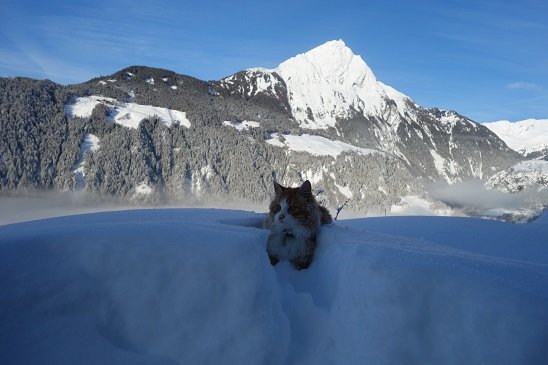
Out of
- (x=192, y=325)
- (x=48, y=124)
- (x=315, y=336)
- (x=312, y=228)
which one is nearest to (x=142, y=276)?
(x=192, y=325)

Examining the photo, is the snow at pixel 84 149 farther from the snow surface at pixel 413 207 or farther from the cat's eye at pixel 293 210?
the cat's eye at pixel 293 210

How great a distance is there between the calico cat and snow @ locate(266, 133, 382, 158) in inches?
6058

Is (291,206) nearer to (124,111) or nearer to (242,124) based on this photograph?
(124,111)

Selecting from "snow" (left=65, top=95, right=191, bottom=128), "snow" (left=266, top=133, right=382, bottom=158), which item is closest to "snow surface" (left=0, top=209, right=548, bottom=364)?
"snow" (left=65, top=95, right=191, bottom=128)

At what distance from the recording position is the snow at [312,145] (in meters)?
163

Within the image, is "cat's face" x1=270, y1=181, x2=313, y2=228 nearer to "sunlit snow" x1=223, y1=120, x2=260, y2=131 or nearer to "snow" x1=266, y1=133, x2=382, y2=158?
"snow" x1=266, y1=133, x2=382, y2=158

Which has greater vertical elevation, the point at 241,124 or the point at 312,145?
the point at 241,124

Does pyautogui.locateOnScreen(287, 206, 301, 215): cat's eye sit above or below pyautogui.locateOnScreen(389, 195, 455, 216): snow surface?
above

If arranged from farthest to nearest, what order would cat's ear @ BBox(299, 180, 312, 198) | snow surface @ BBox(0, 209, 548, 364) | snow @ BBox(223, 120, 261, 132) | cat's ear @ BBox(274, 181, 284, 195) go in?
snow @ BBox(223, 120, 261, 132) < cat's ear @ BBox(274, 181, 284, 195) < cat's ear @ BBox(299, 180, 312, 198) < snow surface @ BBox(0, 209, 548, 364)

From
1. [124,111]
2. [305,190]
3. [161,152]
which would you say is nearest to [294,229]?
[305,190]

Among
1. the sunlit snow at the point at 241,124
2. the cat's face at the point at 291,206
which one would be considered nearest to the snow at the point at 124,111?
the sunlit snow at the point at 241,124

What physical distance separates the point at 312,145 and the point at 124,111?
7947 centimetres

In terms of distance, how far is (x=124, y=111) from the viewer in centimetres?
15038

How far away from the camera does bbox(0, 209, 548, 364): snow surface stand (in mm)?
3883
